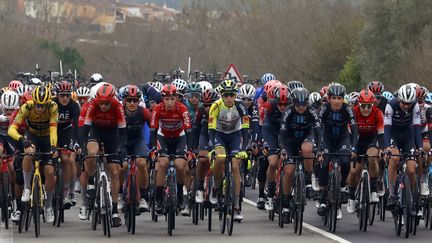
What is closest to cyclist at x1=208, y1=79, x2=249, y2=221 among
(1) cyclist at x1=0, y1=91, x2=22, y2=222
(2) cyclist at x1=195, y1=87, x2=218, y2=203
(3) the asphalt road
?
(3) the asphalt road

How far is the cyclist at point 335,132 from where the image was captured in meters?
18.2

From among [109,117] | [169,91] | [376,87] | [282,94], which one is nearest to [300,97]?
[282,94]

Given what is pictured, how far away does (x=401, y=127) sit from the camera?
61.2 feet

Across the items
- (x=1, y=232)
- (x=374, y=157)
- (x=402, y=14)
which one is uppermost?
(x=402, y=14)

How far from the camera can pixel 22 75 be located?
94.2 ft

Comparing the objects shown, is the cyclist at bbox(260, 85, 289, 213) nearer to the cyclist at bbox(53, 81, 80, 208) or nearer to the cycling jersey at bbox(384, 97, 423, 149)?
the cycling jersey at bbox(384, 97, 423, 149)

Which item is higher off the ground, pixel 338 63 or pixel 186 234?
pixel 338 63

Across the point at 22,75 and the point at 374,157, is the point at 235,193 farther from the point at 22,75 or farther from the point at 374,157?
the point at 22,75

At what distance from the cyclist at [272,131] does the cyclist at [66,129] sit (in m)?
2.94

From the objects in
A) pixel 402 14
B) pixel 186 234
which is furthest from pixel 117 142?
pixel 402 14

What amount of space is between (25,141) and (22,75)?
11695 mm

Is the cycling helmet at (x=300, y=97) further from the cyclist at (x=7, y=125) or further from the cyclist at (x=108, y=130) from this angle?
the cyclist at (x=7, y=125)

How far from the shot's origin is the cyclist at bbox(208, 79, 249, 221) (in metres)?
18.1

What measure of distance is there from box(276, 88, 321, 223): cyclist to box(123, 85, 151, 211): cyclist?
1982 mm
